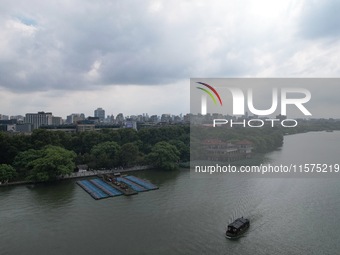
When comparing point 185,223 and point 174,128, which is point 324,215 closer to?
point 185,223

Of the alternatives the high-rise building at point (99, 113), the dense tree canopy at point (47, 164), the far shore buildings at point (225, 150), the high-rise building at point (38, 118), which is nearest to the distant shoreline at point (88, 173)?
the dense tree canopy at point (47, 164)

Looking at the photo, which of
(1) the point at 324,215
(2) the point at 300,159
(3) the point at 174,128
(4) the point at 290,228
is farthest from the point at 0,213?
(2) the point at 300,159

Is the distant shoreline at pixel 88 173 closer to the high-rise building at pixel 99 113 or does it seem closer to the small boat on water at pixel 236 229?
the small boat on water at pixel 236 229

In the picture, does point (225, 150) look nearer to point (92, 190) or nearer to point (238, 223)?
point (92, 190)

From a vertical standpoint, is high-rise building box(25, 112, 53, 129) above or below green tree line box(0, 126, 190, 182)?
above

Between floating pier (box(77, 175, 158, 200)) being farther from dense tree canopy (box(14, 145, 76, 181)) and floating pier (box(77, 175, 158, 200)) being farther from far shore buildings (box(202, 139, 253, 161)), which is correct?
far shore buildings (box(202, 139, 253, 161))

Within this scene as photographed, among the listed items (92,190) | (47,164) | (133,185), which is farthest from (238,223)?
(47,164)

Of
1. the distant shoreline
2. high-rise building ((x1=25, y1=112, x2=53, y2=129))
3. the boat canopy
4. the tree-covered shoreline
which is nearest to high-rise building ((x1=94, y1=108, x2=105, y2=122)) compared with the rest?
high-rise building ((x1=25, y1=112, x2=53, y2=129))
